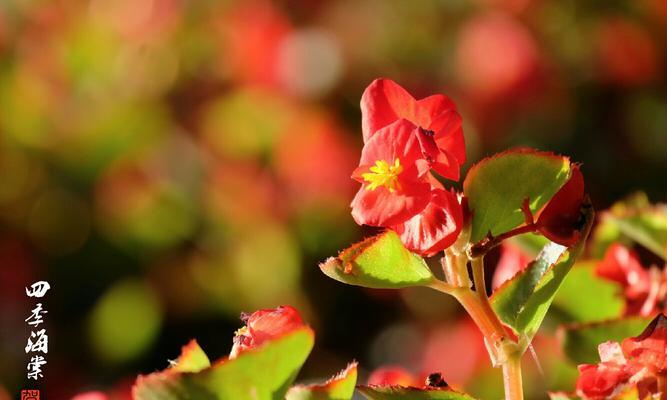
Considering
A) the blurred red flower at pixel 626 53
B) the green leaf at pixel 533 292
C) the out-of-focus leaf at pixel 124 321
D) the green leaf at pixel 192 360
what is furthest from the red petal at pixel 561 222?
the blurred red flower at pixel 626 53

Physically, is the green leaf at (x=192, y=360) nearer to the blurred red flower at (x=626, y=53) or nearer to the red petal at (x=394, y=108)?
the red petal at (x=394, y=108)

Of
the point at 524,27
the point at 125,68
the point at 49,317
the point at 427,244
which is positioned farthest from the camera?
the point at 524,27

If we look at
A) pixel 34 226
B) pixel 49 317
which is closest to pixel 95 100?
pixel 34 226

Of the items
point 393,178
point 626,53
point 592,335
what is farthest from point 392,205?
point 626,53

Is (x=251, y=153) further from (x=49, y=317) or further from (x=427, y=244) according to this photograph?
(x=427, y=244)

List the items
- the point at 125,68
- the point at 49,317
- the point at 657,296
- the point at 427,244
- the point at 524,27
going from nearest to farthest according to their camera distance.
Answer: the point at 427,244 → the point at 657,296 → the point at 49,317 → the point at 125,68 → the point at 524,27

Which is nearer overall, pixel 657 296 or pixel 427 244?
pixel 427 244
